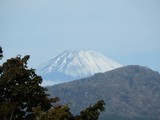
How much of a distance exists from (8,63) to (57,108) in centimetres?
718

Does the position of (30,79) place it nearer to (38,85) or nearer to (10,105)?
(38,85)

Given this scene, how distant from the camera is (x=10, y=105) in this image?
87.4 ft

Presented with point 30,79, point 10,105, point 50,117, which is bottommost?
point 50,117

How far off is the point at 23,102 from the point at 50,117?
535 cm

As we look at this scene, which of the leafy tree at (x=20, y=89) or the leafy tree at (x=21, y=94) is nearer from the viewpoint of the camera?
the leafy tree at (x=21, y=94)

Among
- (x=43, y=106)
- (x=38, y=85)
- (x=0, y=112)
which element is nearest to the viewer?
(x=0, y=112)

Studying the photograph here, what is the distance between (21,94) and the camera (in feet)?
91.2

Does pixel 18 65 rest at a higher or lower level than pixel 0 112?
higher

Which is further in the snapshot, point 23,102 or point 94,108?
point 23,102

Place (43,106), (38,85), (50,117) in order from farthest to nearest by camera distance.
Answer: (43,106) → (38,85) → (50,117)

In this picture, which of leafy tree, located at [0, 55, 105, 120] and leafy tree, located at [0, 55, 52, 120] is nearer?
leafy tree, located at [0, 55, 105, 120]

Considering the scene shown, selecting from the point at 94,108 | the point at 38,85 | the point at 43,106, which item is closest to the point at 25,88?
the point at 38,85

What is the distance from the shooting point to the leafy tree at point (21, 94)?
26.7 m

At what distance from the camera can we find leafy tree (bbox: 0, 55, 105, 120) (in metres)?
26.7
